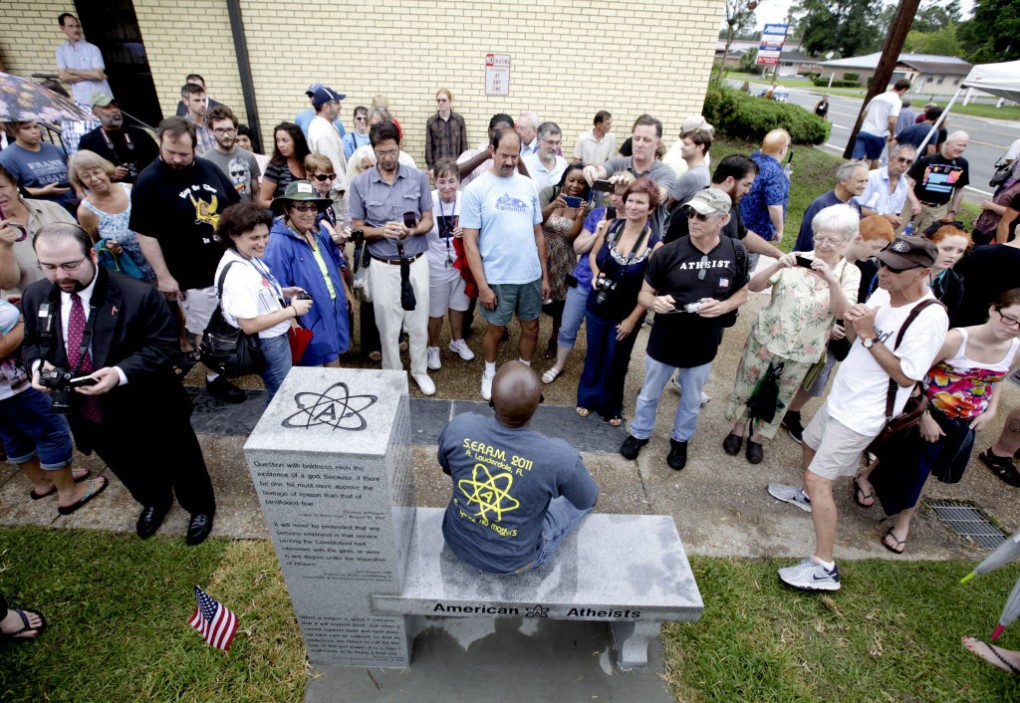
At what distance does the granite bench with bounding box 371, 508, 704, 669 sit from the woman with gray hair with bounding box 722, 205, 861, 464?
5.76 ft

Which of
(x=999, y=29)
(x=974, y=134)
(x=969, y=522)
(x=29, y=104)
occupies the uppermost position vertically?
(x=999, y=29)

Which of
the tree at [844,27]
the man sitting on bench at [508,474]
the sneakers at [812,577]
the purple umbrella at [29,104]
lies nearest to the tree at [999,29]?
the tree at [844,27]

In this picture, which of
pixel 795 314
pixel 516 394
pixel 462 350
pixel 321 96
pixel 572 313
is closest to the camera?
pixel 516 394

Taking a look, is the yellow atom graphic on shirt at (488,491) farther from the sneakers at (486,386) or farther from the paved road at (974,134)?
the paved road at (974,134)

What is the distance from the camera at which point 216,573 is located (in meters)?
3.17

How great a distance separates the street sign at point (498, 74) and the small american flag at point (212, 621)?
308 inches

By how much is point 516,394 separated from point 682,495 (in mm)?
2394

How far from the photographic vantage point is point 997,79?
27.9 feet

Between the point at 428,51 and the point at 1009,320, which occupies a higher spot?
the point at 428,51

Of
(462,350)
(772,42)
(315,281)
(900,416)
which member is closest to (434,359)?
(462,350)

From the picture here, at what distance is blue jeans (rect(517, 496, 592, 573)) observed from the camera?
2.60m

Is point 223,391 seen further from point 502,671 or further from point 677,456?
point 677,456

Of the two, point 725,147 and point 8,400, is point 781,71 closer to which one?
point 725,147

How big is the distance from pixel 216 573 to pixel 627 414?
3.33 metres
